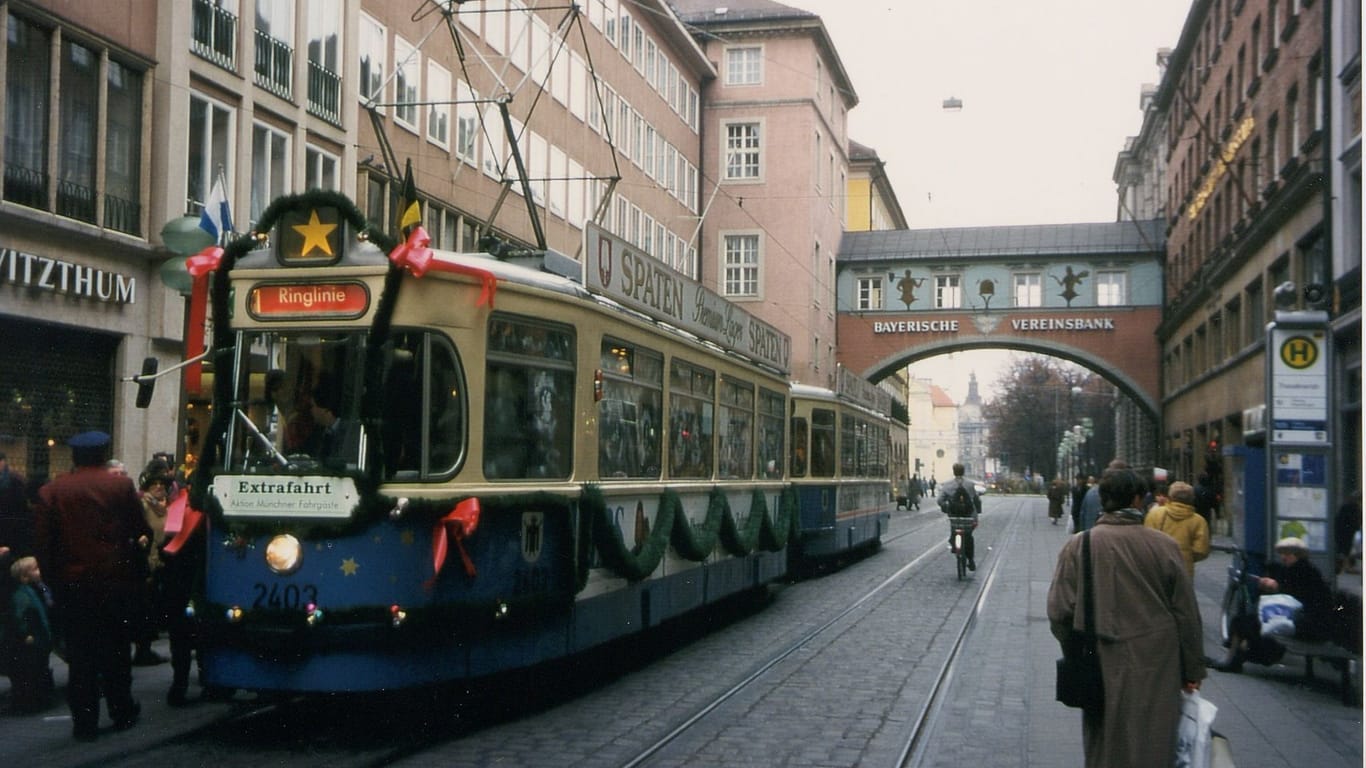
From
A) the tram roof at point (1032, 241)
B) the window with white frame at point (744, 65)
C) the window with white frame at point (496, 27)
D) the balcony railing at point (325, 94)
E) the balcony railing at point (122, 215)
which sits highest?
the window with white frame at point (744, 65)

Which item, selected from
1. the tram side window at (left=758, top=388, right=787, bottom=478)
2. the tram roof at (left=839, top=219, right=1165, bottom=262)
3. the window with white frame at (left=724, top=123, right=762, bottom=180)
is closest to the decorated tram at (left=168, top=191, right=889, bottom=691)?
the tram side window at (left=758, top=388, right=787, bottom=478)

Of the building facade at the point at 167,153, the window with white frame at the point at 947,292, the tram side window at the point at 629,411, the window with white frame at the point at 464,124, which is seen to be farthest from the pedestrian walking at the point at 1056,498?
the tram side window at the point at 629,411

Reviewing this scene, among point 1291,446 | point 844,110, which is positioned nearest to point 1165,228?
point 844,110

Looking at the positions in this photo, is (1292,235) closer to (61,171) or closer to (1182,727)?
(61,171)

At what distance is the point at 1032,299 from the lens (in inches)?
2169

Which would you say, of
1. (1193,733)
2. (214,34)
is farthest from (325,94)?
(1193,733)

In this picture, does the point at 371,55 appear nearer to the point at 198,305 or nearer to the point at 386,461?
the point at 198,305

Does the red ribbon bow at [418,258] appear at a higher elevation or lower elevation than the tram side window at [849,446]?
higher

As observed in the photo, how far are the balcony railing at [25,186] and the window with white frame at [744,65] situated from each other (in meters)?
39.9

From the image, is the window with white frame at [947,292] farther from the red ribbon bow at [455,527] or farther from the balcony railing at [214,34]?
the red ribbon bow at [455,527]

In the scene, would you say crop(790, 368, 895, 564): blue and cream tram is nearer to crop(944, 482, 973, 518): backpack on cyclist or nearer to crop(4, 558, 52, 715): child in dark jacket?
crop(944, 482, 973, 518): backpack on cyclist

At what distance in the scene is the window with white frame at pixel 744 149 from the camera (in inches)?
2158

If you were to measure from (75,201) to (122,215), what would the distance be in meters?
0.98

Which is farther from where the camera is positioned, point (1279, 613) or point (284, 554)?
point (1279, 613)
